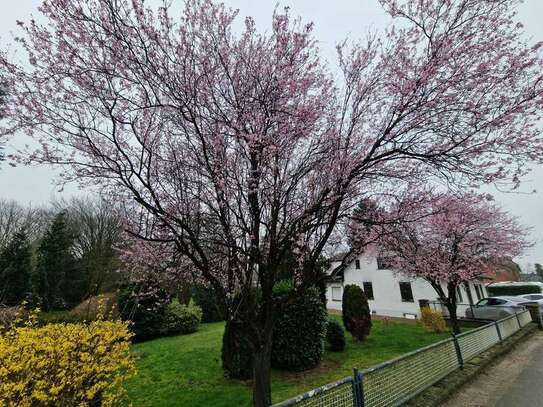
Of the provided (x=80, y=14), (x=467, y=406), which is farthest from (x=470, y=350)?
(x=80, y=14)

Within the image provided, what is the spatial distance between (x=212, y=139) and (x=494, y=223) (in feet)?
45.4

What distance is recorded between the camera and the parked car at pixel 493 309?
15387mm

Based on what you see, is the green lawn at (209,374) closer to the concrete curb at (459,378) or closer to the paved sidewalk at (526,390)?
the concrete curb at (459,378)

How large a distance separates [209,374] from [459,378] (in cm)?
561

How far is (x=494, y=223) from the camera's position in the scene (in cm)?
1266

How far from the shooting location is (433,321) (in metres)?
12.3

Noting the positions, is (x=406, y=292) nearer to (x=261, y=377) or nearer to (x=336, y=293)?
(x=336, y=293)

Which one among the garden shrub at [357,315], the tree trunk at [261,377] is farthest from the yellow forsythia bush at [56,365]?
the garden shrub at [357,315]

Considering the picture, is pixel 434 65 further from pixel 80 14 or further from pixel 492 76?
pixel 80 14

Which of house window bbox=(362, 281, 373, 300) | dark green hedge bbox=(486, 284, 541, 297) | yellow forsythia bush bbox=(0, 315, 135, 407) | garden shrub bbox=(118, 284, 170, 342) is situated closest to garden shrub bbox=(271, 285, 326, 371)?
yellow forsythia bush bbox=(0, 315, 135, 407)

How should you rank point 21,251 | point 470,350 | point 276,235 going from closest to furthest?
point 276,235, point 470,350, point 21,251

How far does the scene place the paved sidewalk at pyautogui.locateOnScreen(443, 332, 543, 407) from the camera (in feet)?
15.7

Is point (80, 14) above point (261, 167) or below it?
above

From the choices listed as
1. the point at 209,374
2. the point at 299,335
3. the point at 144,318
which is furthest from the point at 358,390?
the point at 144,318
